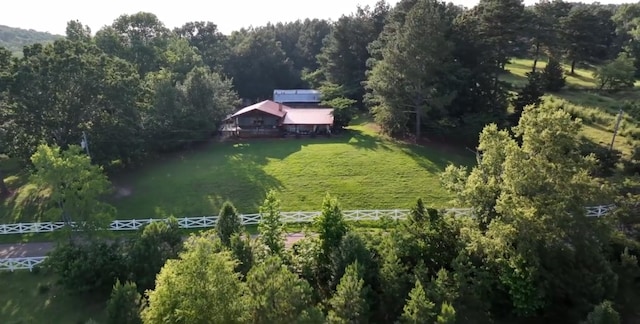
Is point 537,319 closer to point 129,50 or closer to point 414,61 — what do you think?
point 414,61

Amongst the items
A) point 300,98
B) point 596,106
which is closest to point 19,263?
point 300,98

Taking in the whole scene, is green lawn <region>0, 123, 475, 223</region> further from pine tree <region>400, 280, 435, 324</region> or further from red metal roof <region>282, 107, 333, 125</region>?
pine tree <region>400, 280, 435, 324</region>

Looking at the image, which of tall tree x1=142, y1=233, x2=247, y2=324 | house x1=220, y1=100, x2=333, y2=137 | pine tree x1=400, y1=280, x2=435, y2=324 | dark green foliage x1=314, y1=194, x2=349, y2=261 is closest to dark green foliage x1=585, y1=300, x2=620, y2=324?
pine tree x1=400, y1=280, x2=435, y2=324

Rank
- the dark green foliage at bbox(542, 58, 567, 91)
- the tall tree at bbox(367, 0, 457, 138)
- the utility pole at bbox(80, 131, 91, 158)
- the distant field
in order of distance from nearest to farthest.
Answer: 1. the utility pole at bbox(80, 131, 91, 158)
2. the tall tree at bbox(367, 0, 457, 138)
3. the dark green foliage at bbox(542, 58, 567, 91)
4. the distant field

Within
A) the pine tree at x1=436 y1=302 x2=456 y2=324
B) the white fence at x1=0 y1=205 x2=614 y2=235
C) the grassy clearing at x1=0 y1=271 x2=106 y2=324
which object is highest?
the pine tree at x1=436 y1=302 x2=456 y2=324

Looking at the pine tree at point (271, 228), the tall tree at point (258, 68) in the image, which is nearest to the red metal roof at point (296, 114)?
the tall tree at point (258, 68)

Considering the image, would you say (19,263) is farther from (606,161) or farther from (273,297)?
(606,161)

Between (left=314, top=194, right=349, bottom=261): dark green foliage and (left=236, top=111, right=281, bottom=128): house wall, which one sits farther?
(left=236, top=111, right=281, bottom=128): house wall
